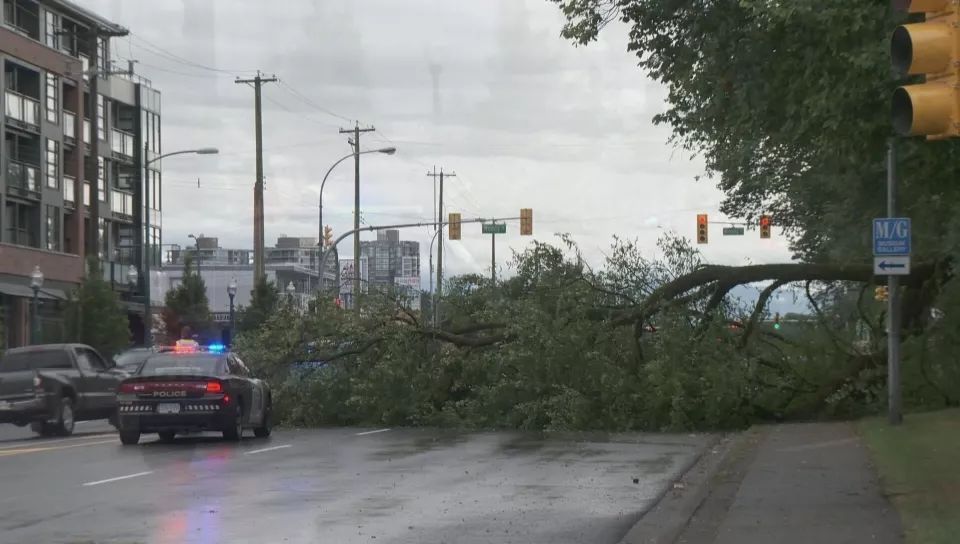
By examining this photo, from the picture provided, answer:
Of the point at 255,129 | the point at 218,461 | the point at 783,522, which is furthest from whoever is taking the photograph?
the point at 255,129

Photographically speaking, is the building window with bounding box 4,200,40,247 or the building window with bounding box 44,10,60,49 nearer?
the building window with bounding box 4,200,40,247

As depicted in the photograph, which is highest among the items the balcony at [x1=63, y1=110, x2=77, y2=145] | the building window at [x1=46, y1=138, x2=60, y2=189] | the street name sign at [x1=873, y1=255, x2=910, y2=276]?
the balcony at [x1=63, y1=110, x2=77, y2=145]

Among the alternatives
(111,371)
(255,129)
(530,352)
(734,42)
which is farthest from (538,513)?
(255,129)

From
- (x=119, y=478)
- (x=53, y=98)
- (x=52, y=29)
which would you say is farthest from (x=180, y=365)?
(x=52, y=29)

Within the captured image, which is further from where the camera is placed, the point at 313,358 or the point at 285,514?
the point at 313,358

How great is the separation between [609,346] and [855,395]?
184 inches

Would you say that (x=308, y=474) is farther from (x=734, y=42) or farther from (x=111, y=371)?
(x=111, y=371)

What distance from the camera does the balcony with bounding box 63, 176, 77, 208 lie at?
186 ft

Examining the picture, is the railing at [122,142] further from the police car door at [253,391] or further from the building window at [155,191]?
the police car door at [253,391]

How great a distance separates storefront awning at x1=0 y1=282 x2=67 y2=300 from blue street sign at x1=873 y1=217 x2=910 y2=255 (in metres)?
36.1

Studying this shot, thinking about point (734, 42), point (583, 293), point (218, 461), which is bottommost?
point (218, 461)

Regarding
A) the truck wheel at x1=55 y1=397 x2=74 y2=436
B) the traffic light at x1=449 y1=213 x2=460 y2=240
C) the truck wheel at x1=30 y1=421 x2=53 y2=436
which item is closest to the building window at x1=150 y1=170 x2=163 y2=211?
the traffic light at x1=449 y1=213 x2=460 y2=240

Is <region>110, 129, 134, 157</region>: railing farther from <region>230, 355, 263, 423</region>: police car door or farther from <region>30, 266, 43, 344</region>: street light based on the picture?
<region>230, 355, 263, 423</region>: police car door

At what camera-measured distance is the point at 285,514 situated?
12.5 m
